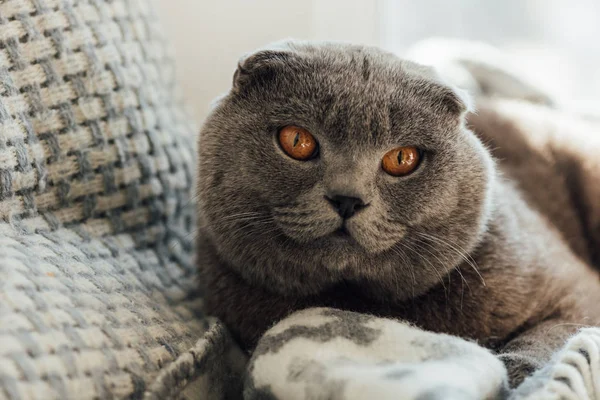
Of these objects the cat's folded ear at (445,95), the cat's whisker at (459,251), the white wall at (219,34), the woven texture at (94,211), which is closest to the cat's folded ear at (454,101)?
the cat's folded ear at (445,95)

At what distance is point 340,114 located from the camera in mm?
888

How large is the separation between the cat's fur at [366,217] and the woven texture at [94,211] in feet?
0.50

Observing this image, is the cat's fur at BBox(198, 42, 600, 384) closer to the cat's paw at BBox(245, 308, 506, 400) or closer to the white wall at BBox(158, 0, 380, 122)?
the cat's paw at BBox(245, 308, 506, 400)

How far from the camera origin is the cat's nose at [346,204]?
851 mm

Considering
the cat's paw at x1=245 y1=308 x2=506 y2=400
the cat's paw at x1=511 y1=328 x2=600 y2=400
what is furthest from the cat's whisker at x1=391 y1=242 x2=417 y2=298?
the cat's paw at x1=511 y1=328 x2=600 y2=400

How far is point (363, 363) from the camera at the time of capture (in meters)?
0.75

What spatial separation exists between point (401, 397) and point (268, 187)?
0.36 meters

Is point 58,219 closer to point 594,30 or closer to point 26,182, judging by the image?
point 26,182

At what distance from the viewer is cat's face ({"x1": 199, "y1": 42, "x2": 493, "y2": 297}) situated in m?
0.88

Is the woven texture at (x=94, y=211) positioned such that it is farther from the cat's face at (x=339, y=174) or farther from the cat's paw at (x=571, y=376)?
the cat's paw at (x=571, y=376)

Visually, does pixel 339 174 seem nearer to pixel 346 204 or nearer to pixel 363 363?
pixel 346 204

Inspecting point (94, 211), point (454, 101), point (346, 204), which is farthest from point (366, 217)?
point (94, 211)

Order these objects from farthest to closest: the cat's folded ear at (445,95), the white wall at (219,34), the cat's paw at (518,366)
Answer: the white wall at (219,34)
the cat's folded ear at (445,95)
the cat's paw at (518,366)

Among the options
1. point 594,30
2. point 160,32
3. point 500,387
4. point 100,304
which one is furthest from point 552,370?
point 594,30
